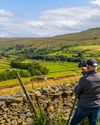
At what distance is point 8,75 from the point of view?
76.5m

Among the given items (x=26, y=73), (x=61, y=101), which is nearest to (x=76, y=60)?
(x=26, y=73)

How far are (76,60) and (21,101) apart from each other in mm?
115502

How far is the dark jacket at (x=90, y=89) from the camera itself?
9.49m

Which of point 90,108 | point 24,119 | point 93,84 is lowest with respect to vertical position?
point 24,119

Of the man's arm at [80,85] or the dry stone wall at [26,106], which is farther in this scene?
the dry stone wall at [26,106]

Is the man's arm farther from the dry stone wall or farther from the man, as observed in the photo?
the dry stone wall

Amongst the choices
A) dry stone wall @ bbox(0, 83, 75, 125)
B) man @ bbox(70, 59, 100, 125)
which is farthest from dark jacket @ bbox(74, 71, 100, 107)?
dry stone wall @ bbox(0, 83, 75, 125)

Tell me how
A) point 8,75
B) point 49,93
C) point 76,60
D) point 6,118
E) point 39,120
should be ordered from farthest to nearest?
point 76,60 → point 8,75 → point 49,93 → point 6,118 → point 39,120

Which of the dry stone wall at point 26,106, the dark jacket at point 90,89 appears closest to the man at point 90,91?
the dark jacket at point 90,89

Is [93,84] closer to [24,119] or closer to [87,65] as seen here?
[87,65]

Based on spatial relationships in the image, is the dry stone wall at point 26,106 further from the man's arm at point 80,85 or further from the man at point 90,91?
the man's arm at point 80,85

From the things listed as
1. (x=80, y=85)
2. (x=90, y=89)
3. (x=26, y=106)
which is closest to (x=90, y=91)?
(x=90, y=89)

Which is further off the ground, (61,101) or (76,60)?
(61,101)

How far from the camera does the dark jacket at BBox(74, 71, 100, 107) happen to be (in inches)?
374
